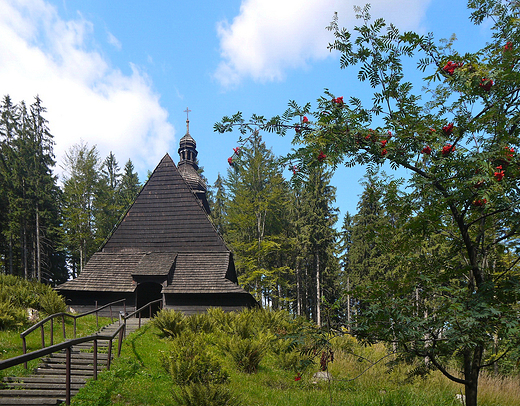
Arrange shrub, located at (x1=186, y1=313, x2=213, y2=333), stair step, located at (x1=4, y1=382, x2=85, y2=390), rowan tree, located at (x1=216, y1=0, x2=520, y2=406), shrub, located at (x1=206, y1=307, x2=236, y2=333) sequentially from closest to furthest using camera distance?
1. rowan tree, located at (x1=216, y1=0, x2=520, y2=406)
2. stair step, located at (x1=4, y1=382, x2=85, y2=390)
3. shrub, located at (x1=186, y1=313, x2=213, y2=333)
4. shrub, located at (x1=206, y1=307, x2=236, y2=333)

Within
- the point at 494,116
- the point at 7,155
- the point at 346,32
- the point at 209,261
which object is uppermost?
the point at 7,155

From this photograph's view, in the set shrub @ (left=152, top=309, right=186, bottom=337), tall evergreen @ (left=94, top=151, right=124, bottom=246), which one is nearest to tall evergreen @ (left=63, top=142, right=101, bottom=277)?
tall evergreen @ (left=94, top=151, right=124, bottom=246)

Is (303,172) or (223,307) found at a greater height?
(303,172)

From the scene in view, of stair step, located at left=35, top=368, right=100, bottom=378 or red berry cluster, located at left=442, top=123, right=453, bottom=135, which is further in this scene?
stair step, located at left=35, top=368, right=100, bottom=378

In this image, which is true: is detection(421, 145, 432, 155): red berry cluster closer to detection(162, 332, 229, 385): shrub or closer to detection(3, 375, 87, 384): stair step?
detection(162, 332, 229, 385): shrub

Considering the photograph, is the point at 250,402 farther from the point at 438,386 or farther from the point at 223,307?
the point at 223,307

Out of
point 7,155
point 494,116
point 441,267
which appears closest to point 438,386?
point 441,267

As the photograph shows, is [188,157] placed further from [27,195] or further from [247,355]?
[247,355]

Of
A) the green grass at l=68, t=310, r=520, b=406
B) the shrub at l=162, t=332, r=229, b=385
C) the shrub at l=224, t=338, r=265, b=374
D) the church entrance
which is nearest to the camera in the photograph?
the green grass at l=68, t=310, r=520, b=406

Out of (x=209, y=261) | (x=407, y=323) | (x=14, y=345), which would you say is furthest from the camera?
(x=209, y=261)

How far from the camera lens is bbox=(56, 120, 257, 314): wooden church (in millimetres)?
16891

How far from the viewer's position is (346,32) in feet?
15.0

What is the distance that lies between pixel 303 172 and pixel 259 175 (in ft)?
83.4

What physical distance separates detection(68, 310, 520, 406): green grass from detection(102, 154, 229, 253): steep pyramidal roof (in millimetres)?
7889
